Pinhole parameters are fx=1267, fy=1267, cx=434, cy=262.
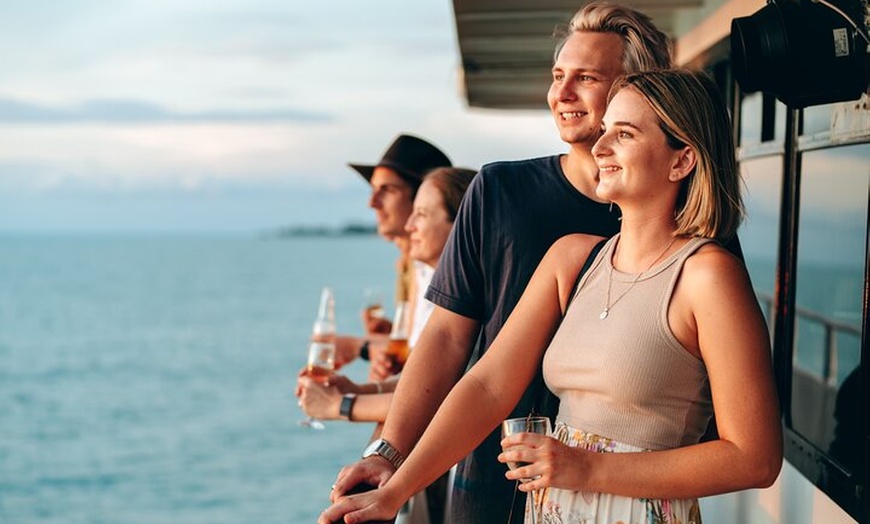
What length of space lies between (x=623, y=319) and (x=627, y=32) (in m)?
0.85

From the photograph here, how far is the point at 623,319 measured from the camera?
2289mm

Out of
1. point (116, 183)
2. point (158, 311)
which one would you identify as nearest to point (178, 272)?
point (158, 311)

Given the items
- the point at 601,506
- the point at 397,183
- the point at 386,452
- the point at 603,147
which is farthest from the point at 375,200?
the point at 601,506

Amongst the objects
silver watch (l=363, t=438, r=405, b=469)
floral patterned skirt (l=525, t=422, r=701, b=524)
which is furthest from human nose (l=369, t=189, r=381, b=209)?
floral patterned skirt (l=525, t=422, r=701, b=524)

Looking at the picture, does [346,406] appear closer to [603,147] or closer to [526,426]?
[526,426]

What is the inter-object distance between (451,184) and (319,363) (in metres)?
0.79

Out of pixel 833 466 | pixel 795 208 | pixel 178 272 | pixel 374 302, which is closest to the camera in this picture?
pixel 833 466

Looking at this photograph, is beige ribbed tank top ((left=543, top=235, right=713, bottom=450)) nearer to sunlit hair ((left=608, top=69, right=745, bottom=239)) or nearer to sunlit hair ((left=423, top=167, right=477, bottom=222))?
sunlit hair ((left=608, top=69, right=745, bottom=239))

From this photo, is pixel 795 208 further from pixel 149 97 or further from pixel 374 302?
pixel 149 97

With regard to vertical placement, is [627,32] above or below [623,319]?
above

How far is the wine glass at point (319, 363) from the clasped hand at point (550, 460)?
1673 millimetres

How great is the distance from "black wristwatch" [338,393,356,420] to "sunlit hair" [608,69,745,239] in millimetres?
1469

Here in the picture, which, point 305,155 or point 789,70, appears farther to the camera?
point 305,155

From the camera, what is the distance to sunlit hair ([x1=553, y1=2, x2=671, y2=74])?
112 inches
